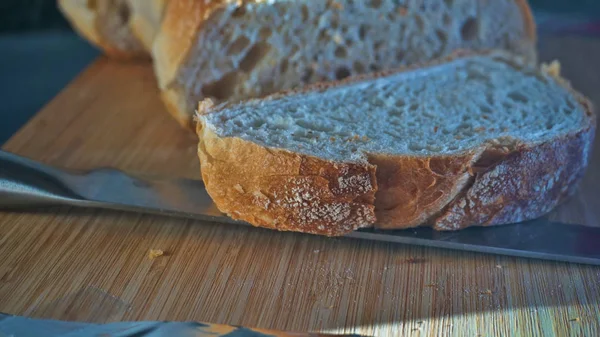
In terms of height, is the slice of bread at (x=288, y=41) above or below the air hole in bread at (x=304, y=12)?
below

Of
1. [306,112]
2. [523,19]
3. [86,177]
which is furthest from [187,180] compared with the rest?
[523,19]

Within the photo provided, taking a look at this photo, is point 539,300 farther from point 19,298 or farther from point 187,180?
point 19,298

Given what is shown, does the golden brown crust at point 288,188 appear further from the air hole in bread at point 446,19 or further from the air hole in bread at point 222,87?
the air hole in bread at point 446,19

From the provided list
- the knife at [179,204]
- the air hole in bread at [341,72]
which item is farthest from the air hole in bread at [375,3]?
the knife at [179,204]

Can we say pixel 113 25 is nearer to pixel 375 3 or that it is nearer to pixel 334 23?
pixel 334 23

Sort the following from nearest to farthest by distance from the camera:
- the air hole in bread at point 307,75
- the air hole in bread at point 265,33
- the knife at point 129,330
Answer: the knife at point 129,330
the air hole in bread at point 265,33
the air hole in bread at point 307,75

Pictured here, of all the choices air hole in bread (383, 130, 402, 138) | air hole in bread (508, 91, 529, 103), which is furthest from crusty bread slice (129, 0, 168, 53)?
air hole in bread (508, 91, 529, 103)
